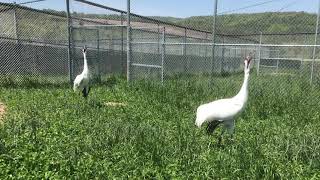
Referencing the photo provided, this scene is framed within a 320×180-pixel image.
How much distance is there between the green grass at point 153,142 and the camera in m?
5.07

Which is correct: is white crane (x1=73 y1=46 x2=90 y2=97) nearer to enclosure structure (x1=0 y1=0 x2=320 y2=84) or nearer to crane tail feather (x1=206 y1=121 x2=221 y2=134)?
enclosure structure (x1=0 y1=0 x2=320 y2=84)

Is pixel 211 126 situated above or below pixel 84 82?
below

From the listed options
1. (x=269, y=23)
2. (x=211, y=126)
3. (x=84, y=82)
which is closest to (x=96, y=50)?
(x=84, y=82)

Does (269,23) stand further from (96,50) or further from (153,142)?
(153,142)

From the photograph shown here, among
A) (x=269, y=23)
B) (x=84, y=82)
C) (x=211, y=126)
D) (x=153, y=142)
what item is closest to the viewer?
(x=153, y=142)

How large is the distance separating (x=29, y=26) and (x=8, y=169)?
1661 cm

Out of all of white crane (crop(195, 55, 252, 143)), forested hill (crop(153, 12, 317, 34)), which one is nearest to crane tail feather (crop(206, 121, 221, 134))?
white crane (crop(195, 55, 252, 143))

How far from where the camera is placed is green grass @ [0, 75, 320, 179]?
507 centimetres

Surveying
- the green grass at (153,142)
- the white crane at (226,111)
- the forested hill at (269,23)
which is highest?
the forested hill at (269,23)

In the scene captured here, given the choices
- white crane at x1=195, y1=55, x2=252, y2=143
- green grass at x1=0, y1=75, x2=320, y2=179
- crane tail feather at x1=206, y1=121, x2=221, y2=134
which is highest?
white crane at x1=195, y1=55, x2=252, y2=143

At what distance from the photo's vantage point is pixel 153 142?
5.92m

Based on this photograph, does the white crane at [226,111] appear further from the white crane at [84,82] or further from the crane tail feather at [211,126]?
the white crane at [84,82]

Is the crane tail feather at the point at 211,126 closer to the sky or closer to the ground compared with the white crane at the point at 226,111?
closer to the ground

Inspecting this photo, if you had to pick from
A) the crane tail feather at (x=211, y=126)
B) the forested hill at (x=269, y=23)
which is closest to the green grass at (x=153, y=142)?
the crane tail feather at (x=211, y=126)
